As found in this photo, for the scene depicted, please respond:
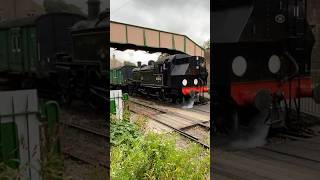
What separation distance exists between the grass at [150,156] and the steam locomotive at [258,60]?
1.18ft

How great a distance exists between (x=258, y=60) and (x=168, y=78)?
2.58 feet

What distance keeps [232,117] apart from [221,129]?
15 cm

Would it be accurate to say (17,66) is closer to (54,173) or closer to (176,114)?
(54,173)

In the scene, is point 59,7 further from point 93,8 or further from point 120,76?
point 120,76

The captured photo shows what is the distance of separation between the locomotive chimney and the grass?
70cm

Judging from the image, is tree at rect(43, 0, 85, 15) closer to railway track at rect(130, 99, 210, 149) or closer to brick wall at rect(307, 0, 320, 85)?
railway track at rect(130, 99, 210, 149)

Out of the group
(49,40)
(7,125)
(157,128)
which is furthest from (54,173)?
(157,128)

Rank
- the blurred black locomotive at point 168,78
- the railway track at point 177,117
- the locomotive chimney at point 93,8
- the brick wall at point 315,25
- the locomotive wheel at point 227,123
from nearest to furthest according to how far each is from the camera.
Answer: the locomotive chimney at point 93,8
the blurred black locomotive at point 168,78
the railway track at point 177,117
the locomotive wheel at point 227,123
the brick wall at point 315,25

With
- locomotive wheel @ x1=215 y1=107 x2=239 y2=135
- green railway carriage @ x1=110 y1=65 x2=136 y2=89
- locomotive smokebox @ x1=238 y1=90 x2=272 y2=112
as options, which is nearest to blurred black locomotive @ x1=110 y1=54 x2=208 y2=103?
green railway carriage @ x1=110 y1=65 x2=136 y2=89

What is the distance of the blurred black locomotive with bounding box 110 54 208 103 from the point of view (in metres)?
2.36

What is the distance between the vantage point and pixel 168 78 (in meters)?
2.73

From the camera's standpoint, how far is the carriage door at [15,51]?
1844 mm

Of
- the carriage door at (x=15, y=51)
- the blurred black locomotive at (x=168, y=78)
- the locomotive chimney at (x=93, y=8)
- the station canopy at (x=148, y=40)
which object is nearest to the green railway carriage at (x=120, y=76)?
the blurred black locomotive at (x=168, y=78)

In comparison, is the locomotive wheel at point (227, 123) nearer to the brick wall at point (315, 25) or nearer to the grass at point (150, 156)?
the grass at point (150, 156)
